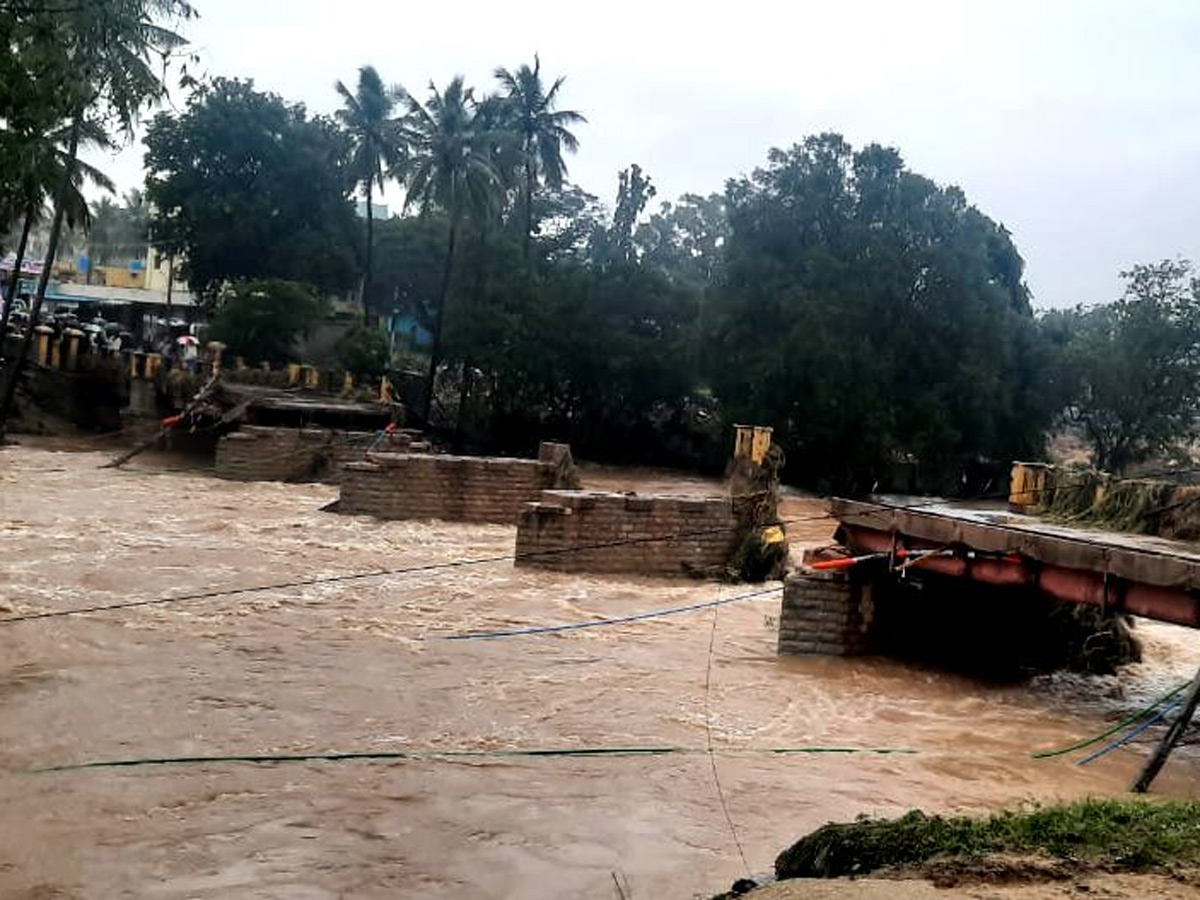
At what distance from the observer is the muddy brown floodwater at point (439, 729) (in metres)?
6.09

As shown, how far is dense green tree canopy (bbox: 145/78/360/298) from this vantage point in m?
38.5

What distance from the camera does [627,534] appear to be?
615 inches

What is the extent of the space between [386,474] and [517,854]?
13.1 metres

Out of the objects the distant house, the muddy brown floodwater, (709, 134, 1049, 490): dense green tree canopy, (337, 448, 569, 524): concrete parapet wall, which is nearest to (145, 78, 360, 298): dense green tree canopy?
the distant house

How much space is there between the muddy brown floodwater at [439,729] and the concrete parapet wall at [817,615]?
31 cm

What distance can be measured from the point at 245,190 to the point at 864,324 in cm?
2280

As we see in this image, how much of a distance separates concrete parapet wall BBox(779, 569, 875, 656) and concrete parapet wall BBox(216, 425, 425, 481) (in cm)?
1404

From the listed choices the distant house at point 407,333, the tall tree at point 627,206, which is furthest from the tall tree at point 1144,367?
the distant house at point 407,333

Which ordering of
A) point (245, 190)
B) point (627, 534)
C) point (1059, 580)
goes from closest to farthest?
point (1059, 580) < point (627, 534) < point (245, 190)

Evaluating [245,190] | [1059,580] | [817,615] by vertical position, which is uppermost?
[245,190]

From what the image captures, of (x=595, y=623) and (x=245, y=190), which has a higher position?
(x=245, y=190)

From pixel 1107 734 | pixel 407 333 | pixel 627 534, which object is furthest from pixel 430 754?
pixel 407 333

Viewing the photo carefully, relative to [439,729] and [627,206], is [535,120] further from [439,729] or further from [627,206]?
[439,729]

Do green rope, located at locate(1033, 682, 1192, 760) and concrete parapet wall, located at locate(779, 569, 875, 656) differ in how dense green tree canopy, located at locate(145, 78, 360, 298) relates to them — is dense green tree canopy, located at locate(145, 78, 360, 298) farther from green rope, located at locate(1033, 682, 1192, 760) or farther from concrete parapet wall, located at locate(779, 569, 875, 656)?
green rope, located at locate(1033, 682, 1192, 760)
